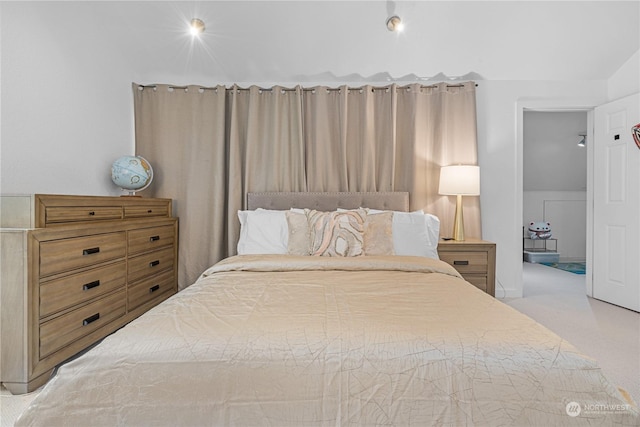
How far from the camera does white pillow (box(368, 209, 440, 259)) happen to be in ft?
9.04

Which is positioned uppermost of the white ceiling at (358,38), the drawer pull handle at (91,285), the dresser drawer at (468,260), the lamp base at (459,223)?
the white ceiling at (358,38)

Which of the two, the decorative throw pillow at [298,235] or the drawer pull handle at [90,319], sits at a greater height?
the decorative throw pillow at [298,235]

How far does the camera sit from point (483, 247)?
2.92 meters

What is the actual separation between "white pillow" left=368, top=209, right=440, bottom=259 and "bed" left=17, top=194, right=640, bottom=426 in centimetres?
154

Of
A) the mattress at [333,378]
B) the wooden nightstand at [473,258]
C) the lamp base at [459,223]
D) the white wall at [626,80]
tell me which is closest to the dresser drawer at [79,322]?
the mattress at [333,378]

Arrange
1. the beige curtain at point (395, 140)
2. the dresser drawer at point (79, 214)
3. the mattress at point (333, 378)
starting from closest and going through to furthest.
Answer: the mattress at point (333, 378)
the dresser drawer at point (79, 214)
the beige curtain at point (395, 140)

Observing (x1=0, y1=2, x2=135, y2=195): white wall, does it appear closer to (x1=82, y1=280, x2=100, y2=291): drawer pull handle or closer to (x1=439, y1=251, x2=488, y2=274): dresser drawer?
(x1=82, y1=280, x2=100, y2=291): drawer pull handle

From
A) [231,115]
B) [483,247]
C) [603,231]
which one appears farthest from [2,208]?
[603,231]

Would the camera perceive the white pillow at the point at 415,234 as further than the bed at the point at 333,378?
Yes

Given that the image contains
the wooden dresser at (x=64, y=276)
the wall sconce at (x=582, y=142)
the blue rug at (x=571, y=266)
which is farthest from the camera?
the wall sconce at (x=582, y=142)

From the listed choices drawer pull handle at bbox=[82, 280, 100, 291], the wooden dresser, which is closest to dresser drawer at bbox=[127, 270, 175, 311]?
the wooden dresser

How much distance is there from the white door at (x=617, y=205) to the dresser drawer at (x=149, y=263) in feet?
13.8

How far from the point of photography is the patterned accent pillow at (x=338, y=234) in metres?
2.55

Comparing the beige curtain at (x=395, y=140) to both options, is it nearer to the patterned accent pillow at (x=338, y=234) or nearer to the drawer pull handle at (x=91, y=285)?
the patterned accent pillow at (x=338, y=234)
